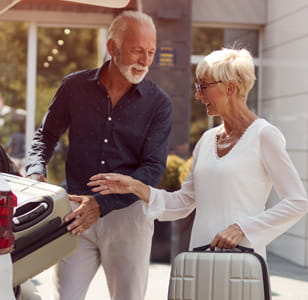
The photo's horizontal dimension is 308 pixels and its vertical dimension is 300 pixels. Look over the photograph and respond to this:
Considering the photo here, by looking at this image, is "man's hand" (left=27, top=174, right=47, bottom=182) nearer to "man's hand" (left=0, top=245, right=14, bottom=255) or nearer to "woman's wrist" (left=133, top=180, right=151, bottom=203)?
"woman's wrist" (left=133, top=180, right=151, bottom=203)

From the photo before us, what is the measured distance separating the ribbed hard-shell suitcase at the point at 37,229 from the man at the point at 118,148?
71 cm

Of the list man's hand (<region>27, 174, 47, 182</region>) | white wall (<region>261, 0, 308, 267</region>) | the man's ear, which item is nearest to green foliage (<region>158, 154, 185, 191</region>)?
white wall (<region>261, 0, 308, 267</region>)

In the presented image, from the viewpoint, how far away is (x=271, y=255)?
30.8 feet

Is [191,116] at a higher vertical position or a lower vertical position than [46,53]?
lower

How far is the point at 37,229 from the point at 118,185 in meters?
0.61

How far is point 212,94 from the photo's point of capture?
3.16 m

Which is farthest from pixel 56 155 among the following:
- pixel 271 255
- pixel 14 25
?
pixel 271 255

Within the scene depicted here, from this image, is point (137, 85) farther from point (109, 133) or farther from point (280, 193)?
point (280, 193)

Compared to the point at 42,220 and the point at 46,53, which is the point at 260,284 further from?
the point at 46,53

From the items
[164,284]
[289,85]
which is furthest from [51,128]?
[289,85]

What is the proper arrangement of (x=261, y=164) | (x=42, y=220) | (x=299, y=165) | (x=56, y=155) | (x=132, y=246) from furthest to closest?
Result: (x=56, y=155) < (x=299, y=165) < (x=132, y=246) < (x=261, y=164) < (x=42, y=220)

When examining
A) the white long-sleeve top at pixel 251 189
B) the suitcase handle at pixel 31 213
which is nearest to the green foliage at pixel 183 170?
the white long-sleeve top at pixel 251 189

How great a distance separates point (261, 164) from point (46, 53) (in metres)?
6.95

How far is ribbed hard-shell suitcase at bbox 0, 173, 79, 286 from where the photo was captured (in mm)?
2568
